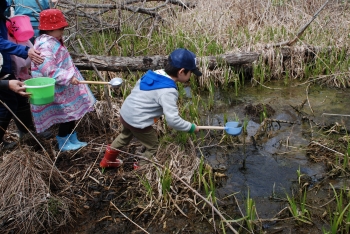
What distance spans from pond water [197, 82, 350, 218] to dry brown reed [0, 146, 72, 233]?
1256mm

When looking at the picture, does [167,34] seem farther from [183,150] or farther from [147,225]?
[147,225]

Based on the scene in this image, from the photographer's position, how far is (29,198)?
2609mm

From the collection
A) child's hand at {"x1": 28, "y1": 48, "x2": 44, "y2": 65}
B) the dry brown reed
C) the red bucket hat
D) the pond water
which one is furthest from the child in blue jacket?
the pond water

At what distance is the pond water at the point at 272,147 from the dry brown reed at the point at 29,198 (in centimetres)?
126

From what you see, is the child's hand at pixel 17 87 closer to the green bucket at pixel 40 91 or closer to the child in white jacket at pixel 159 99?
the green bucket at pixel 40 91

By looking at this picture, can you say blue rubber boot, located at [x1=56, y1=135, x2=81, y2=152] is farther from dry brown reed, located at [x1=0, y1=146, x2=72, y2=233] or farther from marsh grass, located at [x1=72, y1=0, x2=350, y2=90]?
marsh grass, located at [x1=72, y1=0, x2=350, y2=90]

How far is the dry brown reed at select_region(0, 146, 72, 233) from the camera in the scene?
2.51 metres

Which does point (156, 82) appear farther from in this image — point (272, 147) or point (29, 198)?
point (272, 147)

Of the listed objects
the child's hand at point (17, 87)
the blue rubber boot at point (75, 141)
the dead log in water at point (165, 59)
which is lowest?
the blue rubber boot at point (75, 141)

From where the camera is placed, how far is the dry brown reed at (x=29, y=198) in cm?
251

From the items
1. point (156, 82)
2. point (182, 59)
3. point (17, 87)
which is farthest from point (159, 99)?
point (17, 87)

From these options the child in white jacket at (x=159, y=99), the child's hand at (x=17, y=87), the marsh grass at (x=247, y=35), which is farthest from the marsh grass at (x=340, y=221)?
the marsh grass at (x=247, y=35)

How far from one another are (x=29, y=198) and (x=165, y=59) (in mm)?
2726

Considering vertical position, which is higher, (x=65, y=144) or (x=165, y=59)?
(x=165, y=59)
